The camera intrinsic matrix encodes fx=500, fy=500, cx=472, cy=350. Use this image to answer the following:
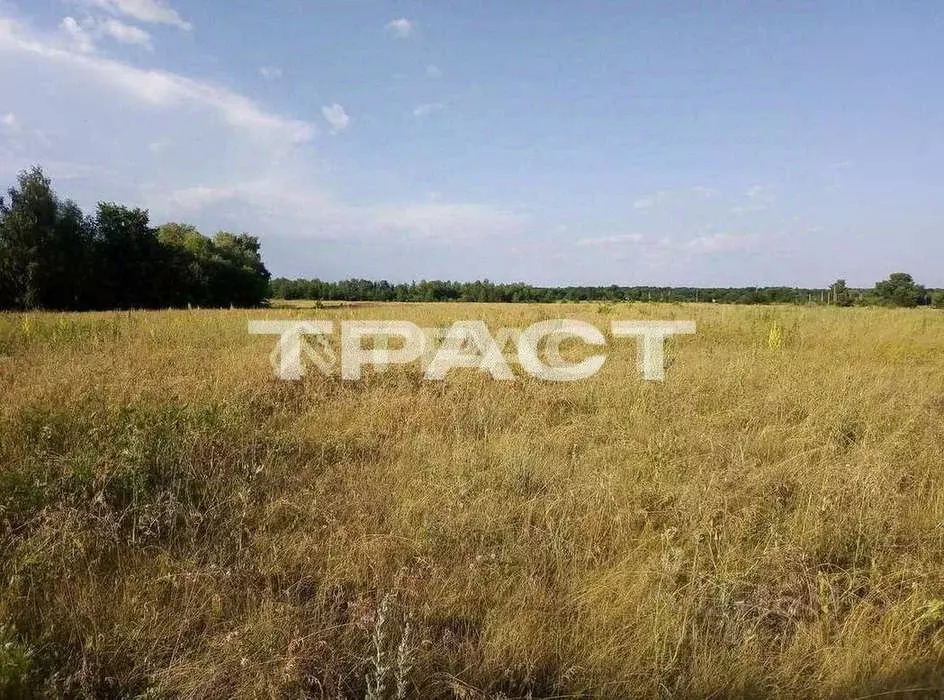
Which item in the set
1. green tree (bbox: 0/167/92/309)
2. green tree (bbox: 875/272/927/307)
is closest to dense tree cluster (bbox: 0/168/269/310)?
green tree (bbox: 0/167/92/309)

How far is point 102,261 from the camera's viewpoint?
27.1 meters

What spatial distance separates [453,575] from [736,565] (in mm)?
1272

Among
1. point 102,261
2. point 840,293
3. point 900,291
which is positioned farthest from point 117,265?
point 900,291

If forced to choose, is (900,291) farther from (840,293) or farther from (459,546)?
(459,546)

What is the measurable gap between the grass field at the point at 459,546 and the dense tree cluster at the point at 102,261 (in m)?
24.5

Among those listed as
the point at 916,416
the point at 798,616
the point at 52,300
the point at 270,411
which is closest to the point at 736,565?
the point at 798,616

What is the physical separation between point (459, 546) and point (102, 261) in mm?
32329

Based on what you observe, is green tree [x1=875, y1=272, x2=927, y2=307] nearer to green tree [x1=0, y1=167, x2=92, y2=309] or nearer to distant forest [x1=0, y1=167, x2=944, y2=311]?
distant forest [x1=0, y1=167, x2=944, y2=311]

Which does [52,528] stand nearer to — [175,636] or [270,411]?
[175,636]

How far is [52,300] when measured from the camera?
24578 mm

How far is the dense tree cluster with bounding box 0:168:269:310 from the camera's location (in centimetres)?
2347

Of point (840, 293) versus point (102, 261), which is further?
point (840, 293)

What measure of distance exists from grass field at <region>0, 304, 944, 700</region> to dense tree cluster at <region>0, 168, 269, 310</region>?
2445cm

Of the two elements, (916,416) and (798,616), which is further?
(916,416)
